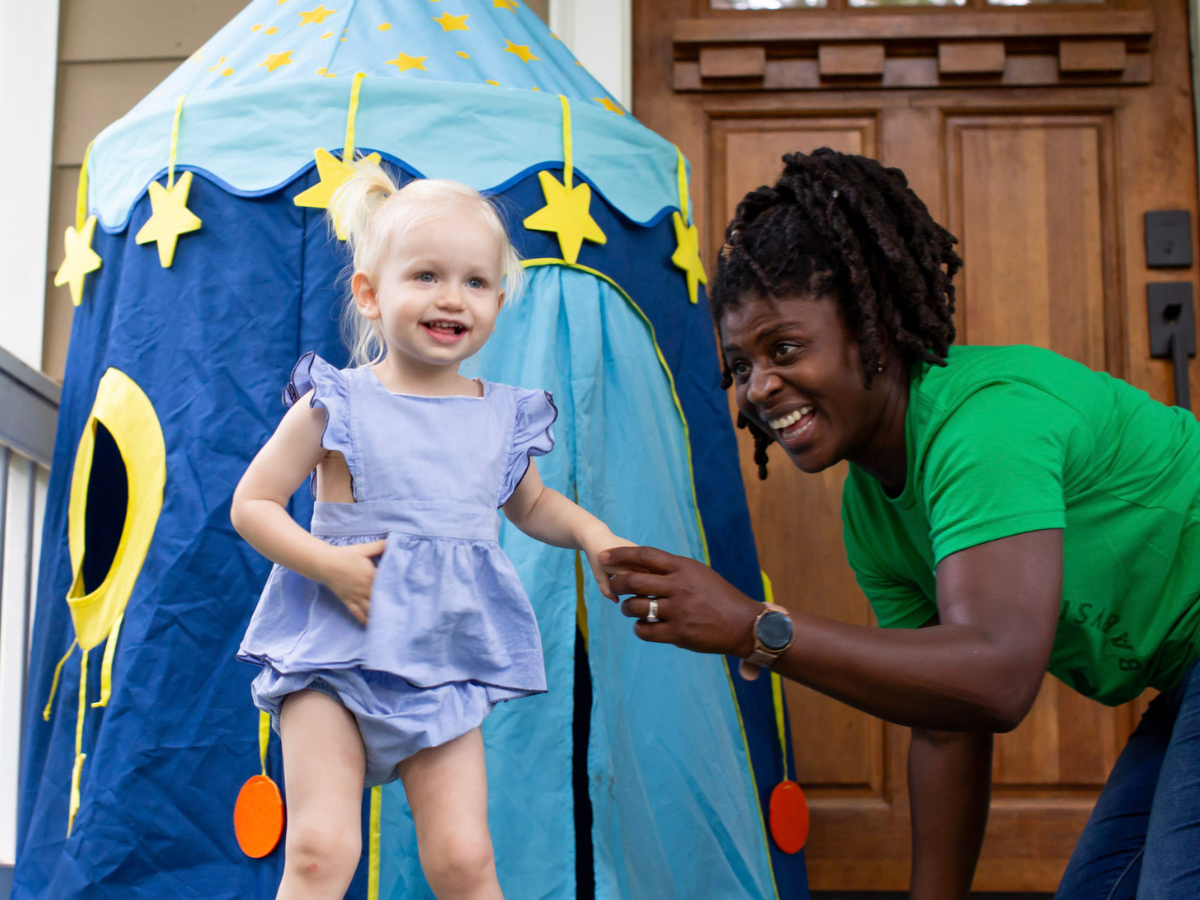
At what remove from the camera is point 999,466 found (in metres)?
1.06

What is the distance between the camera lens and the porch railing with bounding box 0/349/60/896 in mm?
1977

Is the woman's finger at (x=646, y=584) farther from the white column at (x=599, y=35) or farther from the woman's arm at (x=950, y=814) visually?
the white column at (x=599, y=35)

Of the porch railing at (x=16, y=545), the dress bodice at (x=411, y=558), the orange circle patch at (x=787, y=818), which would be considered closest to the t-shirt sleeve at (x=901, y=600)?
the orange circle patch at (x=787, y=818)

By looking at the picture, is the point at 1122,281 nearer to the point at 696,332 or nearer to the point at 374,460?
the point at 696,332

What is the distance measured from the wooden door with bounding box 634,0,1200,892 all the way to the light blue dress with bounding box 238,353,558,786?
1338mm

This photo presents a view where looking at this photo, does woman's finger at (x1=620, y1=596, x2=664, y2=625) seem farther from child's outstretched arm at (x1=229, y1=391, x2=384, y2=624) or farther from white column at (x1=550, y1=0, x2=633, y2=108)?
white column at (x1=550, y1=0, x2=633, y2=108)

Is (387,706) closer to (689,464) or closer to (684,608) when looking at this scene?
(684,608)

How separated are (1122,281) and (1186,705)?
4.77 feet

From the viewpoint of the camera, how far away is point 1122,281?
2.36 meters

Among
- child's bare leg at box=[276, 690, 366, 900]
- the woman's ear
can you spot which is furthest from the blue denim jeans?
the woman's ear

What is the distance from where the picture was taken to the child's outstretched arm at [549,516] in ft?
3.69

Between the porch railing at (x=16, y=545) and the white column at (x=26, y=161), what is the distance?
369 millimetres

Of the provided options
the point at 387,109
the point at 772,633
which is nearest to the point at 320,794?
the point at 772,633

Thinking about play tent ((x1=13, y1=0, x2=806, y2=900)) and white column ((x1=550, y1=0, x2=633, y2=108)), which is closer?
Result: play tent ((x1=13, y1=0, x2=806, y2=900))
